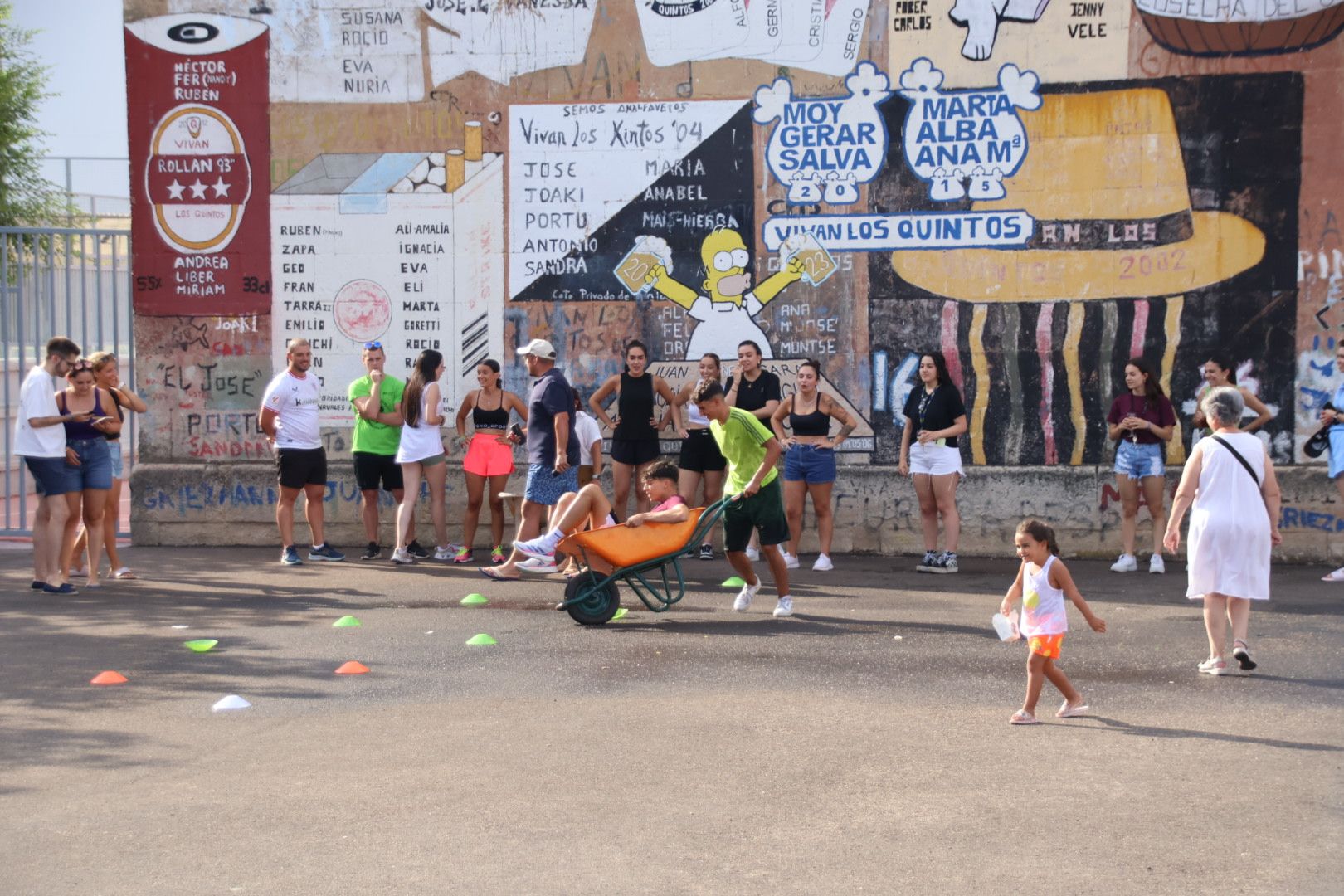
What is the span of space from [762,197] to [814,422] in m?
2.38

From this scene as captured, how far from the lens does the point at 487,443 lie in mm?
12859

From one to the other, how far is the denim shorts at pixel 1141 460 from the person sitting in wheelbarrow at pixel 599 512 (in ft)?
14.4

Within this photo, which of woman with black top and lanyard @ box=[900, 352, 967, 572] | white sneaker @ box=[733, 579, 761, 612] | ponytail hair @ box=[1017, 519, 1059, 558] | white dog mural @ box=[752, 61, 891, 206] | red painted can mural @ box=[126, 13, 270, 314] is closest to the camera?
ponytail hair @ box=[1017, 519, 1059, 558]

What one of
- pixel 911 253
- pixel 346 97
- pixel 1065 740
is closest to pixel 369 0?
pixel 346 97

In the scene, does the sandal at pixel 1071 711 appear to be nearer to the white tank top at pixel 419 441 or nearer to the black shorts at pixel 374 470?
the white tank top at pixel 419 441

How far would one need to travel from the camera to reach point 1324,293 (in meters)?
12.6

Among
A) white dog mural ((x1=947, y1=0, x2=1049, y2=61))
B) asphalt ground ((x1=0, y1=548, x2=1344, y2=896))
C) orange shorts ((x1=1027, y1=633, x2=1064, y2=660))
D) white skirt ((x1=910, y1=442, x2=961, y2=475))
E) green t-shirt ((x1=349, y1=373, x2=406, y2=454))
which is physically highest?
white dog mural ((x1=947, y1=0, x2=1049, y2=61))

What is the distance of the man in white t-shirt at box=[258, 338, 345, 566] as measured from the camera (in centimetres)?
1266

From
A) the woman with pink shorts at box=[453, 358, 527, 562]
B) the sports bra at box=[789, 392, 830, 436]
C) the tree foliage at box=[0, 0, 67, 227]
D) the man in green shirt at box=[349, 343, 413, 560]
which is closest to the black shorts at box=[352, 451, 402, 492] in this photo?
the man in green shirt at box=[349, 343, 413, 560]

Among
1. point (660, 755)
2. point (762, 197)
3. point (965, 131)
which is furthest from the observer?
point (762, 197)

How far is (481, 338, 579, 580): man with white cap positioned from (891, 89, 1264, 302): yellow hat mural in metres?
3.80

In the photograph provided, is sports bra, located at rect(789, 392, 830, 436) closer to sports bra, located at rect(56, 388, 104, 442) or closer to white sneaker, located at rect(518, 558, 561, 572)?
white sneaker, located at rect(518, 558, 561, 572)

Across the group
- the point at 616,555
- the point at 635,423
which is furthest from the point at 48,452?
the point at 635,423

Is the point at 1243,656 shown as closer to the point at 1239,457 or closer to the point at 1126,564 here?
the point at 1239,457
